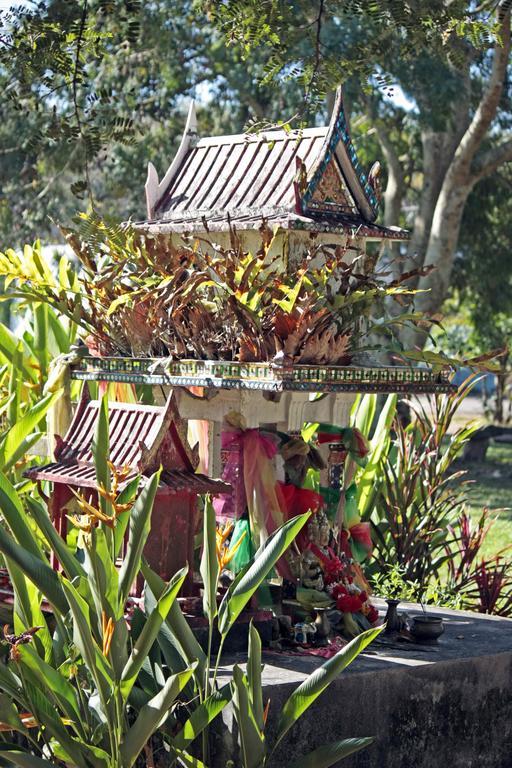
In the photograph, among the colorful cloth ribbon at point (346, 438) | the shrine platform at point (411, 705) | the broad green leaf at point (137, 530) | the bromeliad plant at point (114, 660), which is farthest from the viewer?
the colorful cloth ribbon at point (346, 438)

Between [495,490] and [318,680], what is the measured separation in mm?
12219

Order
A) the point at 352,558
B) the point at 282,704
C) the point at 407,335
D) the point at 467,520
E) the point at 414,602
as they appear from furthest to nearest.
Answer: the point at 407,335 < the point at 467,520 < the point at 414,602 < the point at 352,558 < the point at 282,704

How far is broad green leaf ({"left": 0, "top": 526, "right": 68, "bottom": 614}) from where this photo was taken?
4.10m

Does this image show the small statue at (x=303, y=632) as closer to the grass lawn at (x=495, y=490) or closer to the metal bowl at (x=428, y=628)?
the metal bowl at (x=428, y=628)

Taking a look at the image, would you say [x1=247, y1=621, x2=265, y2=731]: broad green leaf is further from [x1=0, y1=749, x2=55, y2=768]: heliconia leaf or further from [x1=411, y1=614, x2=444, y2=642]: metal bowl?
[x1=411, y1=614, x2=444, y2=642]: metal bowl

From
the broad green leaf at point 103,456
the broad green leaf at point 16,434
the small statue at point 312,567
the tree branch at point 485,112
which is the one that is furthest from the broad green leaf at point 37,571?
the tree branch at point 485,112

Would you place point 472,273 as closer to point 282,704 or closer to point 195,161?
point 195,161

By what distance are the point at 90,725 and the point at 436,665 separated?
1727mm

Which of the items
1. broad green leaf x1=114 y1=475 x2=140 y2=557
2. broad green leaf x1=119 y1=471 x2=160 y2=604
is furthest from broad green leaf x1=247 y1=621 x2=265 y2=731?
broad green leaf x1=114 y1=475 x2=140 y2=557

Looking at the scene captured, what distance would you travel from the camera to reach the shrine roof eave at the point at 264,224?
5785 mm

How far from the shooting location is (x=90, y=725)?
4.30 metres

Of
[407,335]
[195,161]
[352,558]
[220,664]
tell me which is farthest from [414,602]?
[407,335]

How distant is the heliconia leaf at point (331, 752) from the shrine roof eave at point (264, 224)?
94.7 inches

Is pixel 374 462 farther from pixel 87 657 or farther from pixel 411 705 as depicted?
pixel 87 657
